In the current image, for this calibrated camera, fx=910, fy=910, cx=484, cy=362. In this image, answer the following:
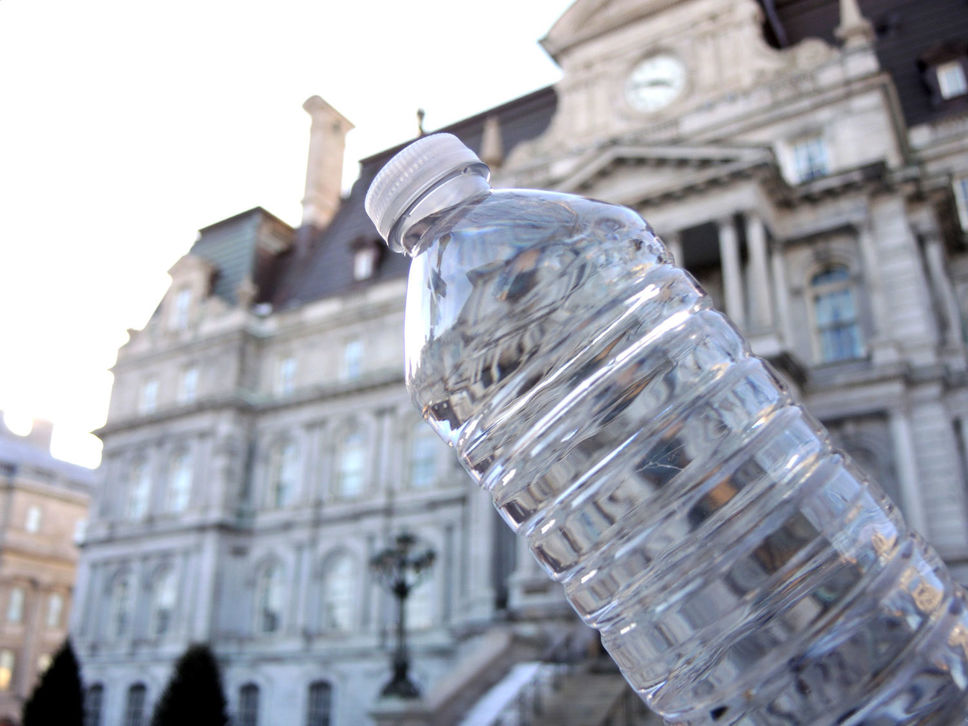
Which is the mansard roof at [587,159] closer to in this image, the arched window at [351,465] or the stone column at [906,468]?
the arched window at [351,465]

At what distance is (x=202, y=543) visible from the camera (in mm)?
33125

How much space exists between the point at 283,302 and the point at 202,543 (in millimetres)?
10537

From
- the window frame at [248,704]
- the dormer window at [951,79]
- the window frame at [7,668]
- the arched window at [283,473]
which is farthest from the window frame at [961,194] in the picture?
the window frame at [7,668]

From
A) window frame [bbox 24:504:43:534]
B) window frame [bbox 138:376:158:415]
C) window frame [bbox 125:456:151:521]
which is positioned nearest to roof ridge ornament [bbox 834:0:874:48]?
window frame [bbox 138:376:158:415]

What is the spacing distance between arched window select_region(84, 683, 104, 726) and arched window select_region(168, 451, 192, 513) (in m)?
7.21

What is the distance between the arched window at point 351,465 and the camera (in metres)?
32.3

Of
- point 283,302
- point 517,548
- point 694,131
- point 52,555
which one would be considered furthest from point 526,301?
point 52,555

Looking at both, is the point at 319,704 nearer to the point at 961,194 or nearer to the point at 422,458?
the point at 422,458

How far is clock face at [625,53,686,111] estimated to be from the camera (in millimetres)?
26000

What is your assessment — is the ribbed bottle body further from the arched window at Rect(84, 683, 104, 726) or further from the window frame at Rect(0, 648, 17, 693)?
the window frame at Rect(0, 648, 17, 693)

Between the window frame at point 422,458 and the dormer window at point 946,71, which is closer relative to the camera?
the dormer window at point 946,71

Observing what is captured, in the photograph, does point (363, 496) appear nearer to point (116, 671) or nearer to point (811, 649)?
point (116, 671)

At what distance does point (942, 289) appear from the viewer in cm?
2247

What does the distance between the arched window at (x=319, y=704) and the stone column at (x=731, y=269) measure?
1799 centimetres
